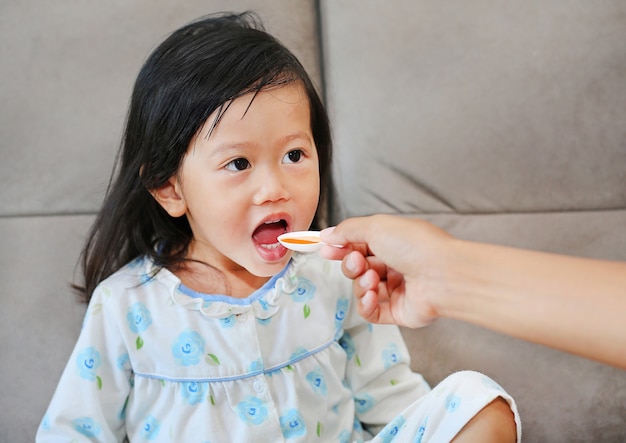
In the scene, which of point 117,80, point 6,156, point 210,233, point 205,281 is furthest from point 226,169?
point 6,156

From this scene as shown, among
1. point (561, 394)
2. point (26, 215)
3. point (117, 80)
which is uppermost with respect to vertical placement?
point (117, 80)

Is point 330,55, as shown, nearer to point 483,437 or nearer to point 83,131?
point 83,131

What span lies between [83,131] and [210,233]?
41 centimetres

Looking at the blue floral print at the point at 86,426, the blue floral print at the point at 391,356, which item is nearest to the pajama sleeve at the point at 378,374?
the blue floral print at the point at 391,356

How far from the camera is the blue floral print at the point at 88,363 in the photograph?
1022 mm

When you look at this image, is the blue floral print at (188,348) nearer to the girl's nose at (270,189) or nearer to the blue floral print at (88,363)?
the blue floral print at (88,363)

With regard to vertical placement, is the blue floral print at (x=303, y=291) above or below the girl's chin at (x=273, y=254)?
below

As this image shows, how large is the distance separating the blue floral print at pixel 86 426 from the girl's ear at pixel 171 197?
33 centimetres

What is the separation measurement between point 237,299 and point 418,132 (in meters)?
0.49

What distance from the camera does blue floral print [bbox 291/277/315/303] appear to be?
1.12 m

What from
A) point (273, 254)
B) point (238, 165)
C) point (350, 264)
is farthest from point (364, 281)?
point (238, 165)

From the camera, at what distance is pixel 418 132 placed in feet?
4.31

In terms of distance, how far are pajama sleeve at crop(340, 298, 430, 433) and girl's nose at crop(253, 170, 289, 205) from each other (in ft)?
0.93

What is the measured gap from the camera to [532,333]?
30.0 inches
